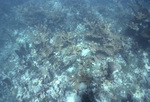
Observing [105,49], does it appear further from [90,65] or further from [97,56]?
[90,65]

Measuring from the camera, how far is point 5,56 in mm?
7789

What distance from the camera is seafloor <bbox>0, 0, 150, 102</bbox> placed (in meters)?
4.32

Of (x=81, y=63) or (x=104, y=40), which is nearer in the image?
(x=81, y=63)

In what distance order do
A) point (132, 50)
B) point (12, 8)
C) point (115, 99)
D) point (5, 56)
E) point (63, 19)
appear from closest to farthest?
point (115, 99)
point (132, 50)
point (5, 56)
point (63, 19)
point (12, 8)

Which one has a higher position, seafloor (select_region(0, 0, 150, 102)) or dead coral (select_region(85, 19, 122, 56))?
dead coral (select_region(85, 19, 122, 56))

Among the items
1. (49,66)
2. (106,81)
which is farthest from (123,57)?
(49,66)

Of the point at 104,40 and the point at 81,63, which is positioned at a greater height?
the point at 104,40

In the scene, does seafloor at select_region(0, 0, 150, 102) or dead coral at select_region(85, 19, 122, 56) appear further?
dead coral at select_region(85, 19, 122, 56)

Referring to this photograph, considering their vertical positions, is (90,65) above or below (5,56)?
above

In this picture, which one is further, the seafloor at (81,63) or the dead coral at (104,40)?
the dead coral at (104,40)

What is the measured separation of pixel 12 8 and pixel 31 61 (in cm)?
990

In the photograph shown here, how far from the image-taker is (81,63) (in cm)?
511

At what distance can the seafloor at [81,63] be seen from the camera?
432 centimetres

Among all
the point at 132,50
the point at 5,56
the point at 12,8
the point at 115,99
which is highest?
the point at 132,50
